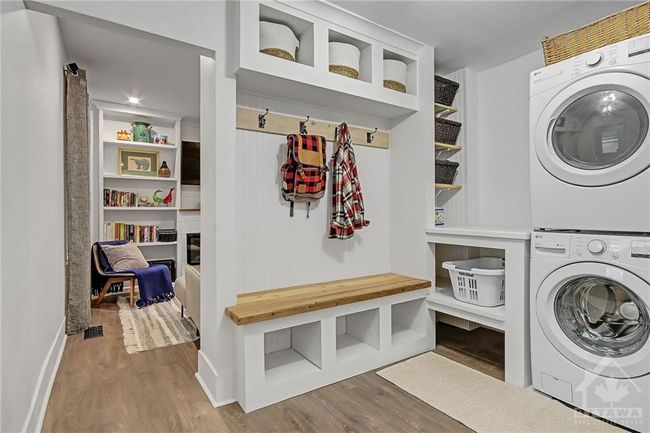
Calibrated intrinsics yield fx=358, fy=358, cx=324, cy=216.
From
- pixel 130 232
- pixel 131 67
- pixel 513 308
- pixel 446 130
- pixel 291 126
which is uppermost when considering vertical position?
pixel 131 67

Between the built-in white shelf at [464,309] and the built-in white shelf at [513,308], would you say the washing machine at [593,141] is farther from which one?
the built-in white shelf at [464,309]

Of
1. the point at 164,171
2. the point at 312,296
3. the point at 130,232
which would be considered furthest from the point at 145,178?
the point at 312,296

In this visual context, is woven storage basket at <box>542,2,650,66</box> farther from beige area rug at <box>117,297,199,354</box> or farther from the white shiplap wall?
beige area rug at <box>117,297,199,354</box>

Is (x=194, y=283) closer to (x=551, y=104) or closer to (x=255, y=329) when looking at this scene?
(x=255, y=329)

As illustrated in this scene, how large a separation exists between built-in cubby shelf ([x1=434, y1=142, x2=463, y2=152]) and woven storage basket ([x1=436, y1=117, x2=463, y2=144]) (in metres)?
0.05

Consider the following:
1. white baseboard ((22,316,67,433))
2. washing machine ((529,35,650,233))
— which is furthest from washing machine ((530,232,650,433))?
white baseboard ((22,316,67,433))

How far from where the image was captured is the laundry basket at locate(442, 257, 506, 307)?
2.33 m

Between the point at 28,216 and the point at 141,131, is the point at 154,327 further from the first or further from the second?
the point at 141,131

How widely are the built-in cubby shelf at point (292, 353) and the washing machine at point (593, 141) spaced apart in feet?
4.85

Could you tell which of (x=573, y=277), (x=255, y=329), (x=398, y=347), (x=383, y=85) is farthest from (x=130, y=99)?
(x=573, y=277)

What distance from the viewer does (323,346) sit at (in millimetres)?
2156

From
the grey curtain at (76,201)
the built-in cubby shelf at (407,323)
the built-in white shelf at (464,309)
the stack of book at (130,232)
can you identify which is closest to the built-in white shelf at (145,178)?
the stack of book at (130,232)

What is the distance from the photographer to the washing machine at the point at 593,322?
1632 mm

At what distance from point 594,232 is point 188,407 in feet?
7.48
